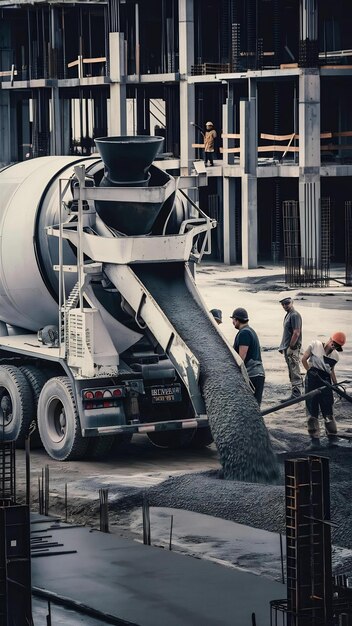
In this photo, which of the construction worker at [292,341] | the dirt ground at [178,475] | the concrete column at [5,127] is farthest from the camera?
the concrete column at [5,127]

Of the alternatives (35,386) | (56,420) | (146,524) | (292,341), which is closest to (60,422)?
(56,420)

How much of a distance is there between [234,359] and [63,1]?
45.4 metres

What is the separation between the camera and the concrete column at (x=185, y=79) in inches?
2180

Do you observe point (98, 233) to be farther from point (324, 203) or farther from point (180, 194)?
point (324, 203)

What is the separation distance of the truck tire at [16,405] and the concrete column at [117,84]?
38.0m

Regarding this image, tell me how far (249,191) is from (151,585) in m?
33.5

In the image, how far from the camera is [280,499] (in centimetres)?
1794

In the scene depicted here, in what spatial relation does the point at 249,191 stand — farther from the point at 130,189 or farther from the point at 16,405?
the point at 130,189

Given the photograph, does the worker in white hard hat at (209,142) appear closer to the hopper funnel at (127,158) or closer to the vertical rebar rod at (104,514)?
the hopper funnel at (127,158)

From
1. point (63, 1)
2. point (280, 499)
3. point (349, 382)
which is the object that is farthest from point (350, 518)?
point (63, 1)

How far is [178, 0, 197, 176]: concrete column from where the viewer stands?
55.4m

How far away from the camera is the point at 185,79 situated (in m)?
55.3

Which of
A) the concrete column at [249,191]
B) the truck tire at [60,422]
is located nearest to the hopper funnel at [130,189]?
the truck tire at [60,422]

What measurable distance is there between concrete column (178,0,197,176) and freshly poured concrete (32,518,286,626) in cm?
3889
